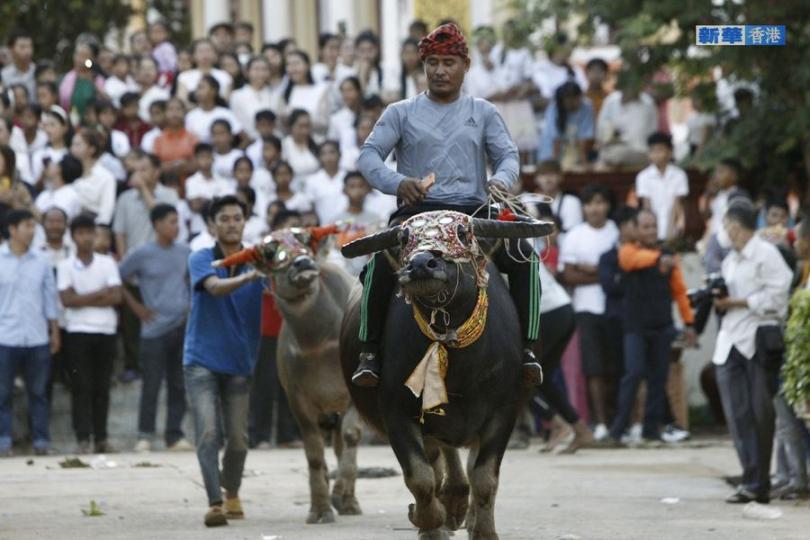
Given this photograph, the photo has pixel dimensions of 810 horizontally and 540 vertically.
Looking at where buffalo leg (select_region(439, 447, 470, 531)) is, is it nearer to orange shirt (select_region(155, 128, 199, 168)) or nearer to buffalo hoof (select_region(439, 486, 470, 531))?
buffalo hoof (select_region(439, 486, 470, 531))

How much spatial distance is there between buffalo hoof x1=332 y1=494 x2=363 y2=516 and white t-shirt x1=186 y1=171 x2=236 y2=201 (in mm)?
8268

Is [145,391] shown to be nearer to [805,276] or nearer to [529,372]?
[805,276]

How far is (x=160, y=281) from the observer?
1877 centimetres

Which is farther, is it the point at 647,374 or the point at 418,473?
the point at 647,374

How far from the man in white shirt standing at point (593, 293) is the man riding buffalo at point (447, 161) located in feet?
27.1

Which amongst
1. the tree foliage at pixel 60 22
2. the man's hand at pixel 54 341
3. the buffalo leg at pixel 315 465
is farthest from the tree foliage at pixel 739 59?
the tree foliage at pixel 60 22

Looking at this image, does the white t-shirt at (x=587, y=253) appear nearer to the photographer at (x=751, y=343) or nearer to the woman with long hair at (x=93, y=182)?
the woman with long hair at (x=93, y=182)

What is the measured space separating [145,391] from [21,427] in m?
1.45

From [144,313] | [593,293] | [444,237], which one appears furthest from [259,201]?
[444,237]

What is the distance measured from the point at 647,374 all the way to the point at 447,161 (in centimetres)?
809

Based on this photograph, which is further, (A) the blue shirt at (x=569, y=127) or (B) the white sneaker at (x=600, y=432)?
(A) the blue shirt at (x=569, y=127)

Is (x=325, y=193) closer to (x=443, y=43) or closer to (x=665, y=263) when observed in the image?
(x=665, y=263)

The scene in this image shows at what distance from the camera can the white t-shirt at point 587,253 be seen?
19172mm

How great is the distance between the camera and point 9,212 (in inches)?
714
